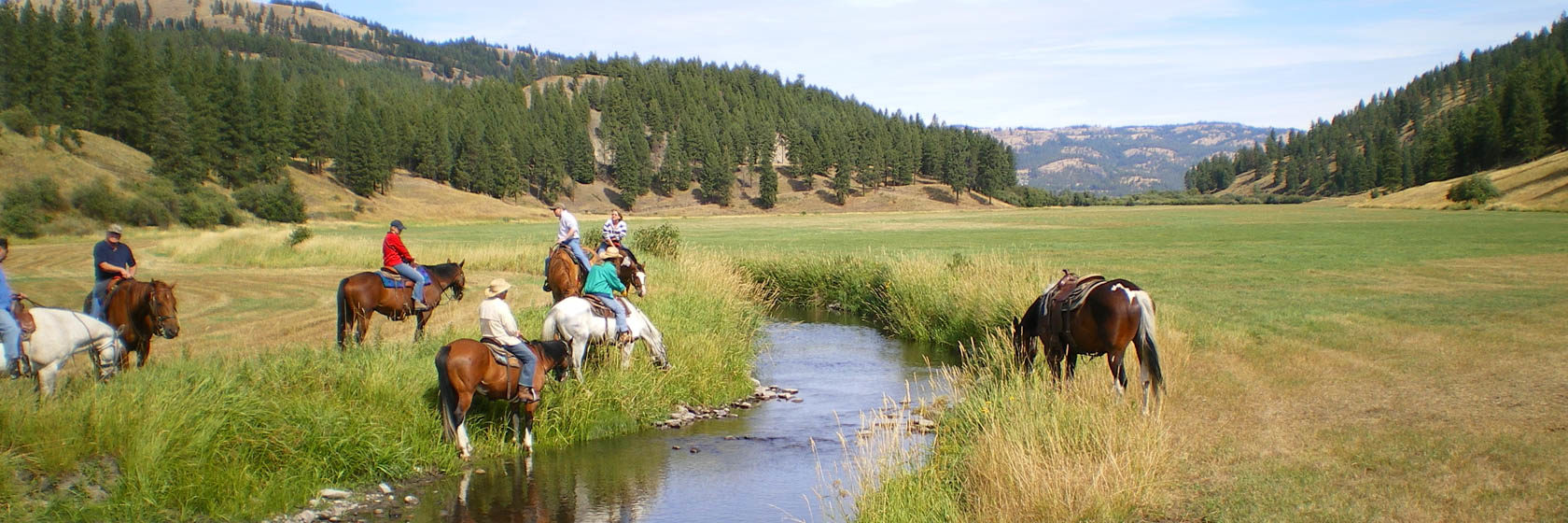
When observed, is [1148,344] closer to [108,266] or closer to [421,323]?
[421,323]

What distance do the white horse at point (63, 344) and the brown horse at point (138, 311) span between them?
4.51 feet

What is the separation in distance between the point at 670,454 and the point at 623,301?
304 centimetres

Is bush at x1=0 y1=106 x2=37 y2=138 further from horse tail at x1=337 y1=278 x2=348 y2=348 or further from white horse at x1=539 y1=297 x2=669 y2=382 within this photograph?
white horse at x1=539 y1=297 x2=669 y2=382

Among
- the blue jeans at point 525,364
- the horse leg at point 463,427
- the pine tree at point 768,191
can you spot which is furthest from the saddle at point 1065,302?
the pine tree at point 768,191

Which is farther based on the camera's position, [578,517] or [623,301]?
[623,301]

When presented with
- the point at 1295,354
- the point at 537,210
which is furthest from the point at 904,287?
the point at 537,210

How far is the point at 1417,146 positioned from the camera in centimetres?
15800

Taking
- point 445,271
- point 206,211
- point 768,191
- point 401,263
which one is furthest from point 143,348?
point 768,191

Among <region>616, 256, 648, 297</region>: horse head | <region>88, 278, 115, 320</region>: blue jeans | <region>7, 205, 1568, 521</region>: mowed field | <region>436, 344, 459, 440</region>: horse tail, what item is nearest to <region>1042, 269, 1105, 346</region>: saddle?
<region>7, 205, 1568, 521</region>: mowed field

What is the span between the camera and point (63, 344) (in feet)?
36.8

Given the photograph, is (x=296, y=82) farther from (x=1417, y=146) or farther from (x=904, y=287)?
(x=1417, y=146)

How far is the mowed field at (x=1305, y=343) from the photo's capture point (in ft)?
28.7

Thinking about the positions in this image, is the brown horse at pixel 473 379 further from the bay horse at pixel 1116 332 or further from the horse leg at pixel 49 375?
the bay horse at pixel 1116 332

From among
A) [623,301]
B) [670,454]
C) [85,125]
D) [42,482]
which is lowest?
[670,454]
